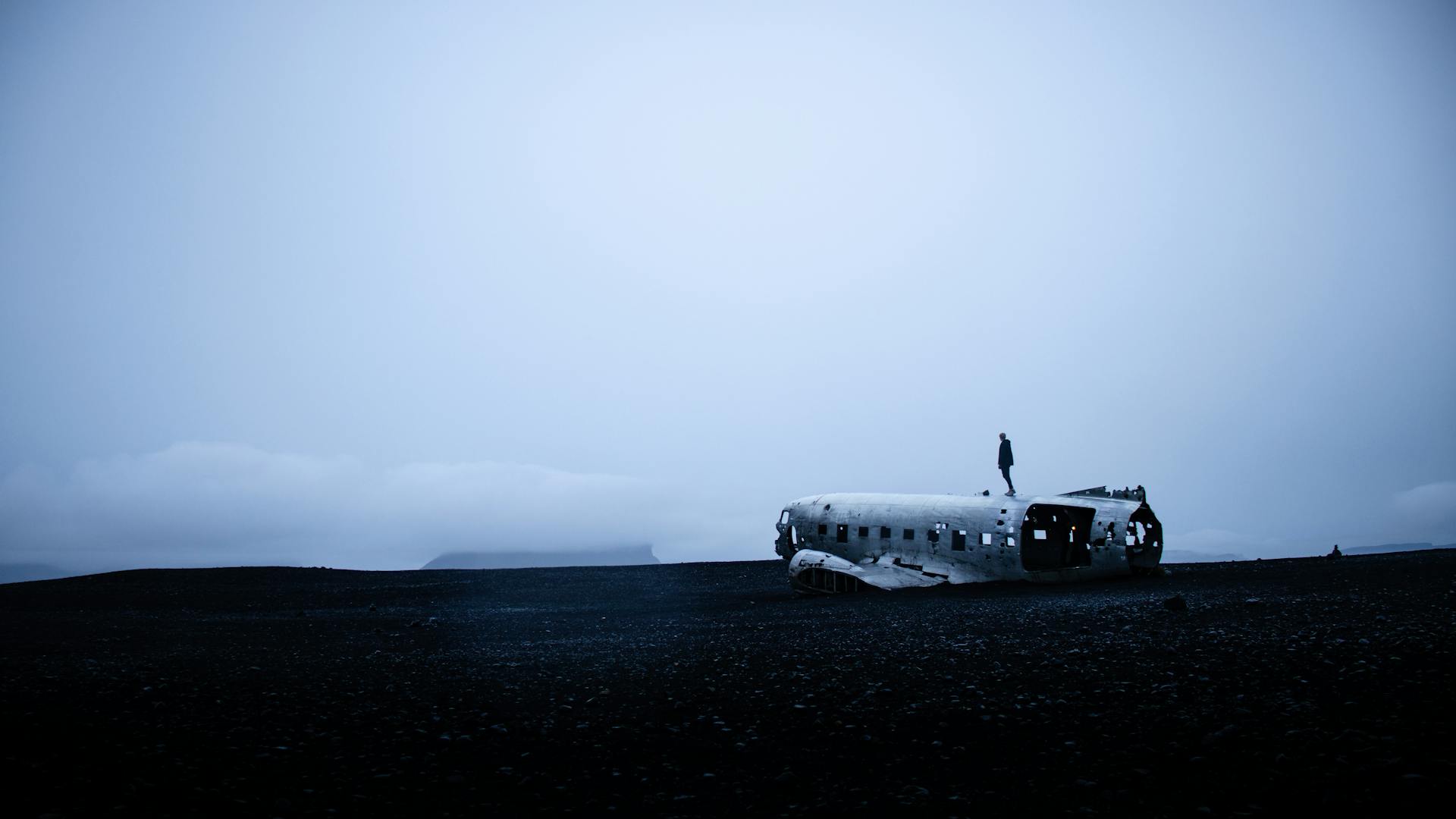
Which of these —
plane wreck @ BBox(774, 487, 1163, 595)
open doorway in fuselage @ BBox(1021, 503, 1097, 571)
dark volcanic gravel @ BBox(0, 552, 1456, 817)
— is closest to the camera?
dark volcanic gravel @ BBox(0, 552, 1456, 817)

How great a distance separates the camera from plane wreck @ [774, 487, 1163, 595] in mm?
30109

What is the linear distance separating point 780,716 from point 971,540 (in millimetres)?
22684

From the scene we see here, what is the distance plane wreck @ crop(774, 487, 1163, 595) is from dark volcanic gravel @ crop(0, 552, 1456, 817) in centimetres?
910

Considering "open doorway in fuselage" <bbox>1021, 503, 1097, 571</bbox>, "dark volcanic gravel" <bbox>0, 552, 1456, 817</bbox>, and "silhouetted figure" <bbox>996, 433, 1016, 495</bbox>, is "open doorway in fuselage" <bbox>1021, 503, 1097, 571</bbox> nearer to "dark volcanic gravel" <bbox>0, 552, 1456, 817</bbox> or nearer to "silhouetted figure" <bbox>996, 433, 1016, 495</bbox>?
"silhouetted figure" <bbox>996, 433, 1016, 495</bbox>

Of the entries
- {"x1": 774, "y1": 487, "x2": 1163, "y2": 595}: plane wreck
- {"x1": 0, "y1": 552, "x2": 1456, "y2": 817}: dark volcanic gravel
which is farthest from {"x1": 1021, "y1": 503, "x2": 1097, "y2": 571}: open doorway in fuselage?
{"x1": 0, "y1": 552, "x2": 1456, "y2": 817}: dark volcanic gravel

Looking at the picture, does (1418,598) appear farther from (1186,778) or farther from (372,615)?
(372,615)

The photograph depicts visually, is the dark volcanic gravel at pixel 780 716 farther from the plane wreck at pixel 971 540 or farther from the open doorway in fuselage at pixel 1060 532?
the open doorway in fuselage at pixel 1060 532

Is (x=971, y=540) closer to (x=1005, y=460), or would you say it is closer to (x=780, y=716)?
(x=1005, y=460)

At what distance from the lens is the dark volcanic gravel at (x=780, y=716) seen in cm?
712

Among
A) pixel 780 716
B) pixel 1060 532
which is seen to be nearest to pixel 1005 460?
pixel 1060 532

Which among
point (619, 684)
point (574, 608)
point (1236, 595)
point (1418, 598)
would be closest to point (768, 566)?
point (574, 608)

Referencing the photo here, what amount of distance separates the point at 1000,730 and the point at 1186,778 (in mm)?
2212

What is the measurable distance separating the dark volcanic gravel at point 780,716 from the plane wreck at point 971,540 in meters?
9.10

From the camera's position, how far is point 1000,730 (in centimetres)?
909
